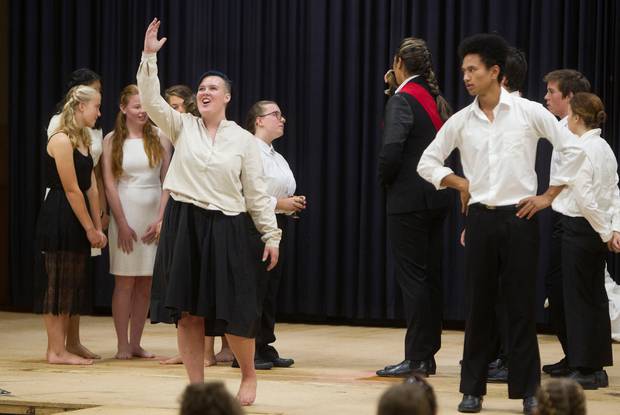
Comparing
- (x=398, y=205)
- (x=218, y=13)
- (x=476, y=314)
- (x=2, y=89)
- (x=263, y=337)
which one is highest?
(x=218, y=13)

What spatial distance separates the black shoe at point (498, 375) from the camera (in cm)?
495

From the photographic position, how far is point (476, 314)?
159 inches

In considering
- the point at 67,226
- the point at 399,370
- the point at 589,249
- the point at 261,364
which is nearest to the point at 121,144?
the point at 67,226

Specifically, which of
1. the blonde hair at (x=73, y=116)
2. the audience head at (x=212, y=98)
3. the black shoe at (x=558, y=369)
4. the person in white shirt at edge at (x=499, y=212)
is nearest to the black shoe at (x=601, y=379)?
the black shoe at (x=558, y=369)

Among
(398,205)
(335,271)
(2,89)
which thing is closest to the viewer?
(398,205)

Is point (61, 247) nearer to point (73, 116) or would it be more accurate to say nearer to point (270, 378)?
point (73, 116)

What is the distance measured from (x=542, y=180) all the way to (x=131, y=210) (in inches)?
110

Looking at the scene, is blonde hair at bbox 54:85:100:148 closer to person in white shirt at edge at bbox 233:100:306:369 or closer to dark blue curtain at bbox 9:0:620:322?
person in white shirt at edge at bbox 233:100:306:369

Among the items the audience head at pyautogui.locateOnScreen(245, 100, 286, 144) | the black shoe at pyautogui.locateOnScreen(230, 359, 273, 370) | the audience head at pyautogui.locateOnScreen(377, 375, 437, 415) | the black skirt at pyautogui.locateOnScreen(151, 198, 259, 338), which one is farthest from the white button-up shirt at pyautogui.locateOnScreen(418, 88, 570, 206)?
the audience head at pyautogui.locateOnScreen(377, 375, 437, 415)

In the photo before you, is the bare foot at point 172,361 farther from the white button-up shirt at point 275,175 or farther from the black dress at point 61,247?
the white button-up shirt at point 275,175

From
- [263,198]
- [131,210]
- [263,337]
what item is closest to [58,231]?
[131,210]

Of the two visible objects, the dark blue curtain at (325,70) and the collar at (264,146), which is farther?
the dark blue curtain at (325,70)

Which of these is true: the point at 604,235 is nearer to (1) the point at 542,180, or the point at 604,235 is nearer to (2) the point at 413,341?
(2) the point at 413,341

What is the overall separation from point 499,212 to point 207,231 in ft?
3.46
